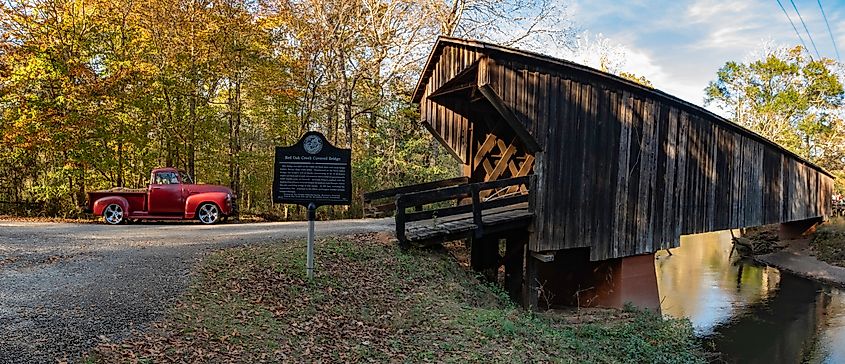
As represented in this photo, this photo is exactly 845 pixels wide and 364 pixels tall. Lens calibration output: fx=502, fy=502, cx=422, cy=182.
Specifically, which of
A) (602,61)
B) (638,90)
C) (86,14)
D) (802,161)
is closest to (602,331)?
(638,90)

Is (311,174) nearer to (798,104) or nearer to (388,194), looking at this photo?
(388,194)

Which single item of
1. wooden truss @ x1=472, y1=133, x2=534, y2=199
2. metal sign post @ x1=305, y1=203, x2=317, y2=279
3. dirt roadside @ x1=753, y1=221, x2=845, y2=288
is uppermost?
wooden truss @ x1=472, y1=133, x2=534, y2=199

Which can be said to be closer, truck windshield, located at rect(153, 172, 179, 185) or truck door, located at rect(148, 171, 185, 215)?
truck door, located at rect(148, 171, 185, 215)

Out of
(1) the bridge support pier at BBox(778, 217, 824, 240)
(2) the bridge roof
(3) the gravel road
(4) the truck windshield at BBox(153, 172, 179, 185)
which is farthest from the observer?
(1) the bridge support pier at BBox(778, 217, 824, 240)

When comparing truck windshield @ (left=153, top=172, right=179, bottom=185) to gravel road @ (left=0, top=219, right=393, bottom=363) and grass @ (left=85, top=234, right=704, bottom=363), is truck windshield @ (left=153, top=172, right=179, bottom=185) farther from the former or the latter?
grass @ (left=85, top=234, right=704, bottom=363)

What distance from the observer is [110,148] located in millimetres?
15969

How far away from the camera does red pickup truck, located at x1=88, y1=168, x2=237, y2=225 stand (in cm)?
1297

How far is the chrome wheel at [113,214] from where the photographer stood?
13.0m

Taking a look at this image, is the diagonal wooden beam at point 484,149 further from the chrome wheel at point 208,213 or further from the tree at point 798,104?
the tree at point 798,104

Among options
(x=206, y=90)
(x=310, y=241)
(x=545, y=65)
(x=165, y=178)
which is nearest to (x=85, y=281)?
(x=310, y=241)

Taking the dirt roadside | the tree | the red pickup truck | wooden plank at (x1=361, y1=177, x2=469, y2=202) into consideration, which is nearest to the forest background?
the red pickup truck

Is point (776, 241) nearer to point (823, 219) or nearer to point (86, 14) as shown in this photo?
point (823, 219)

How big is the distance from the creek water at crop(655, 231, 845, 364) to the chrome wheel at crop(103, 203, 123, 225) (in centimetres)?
1404

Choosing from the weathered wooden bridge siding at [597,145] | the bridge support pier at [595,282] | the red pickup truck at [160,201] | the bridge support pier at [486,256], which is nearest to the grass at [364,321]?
the bridge support pier at [595,282]
